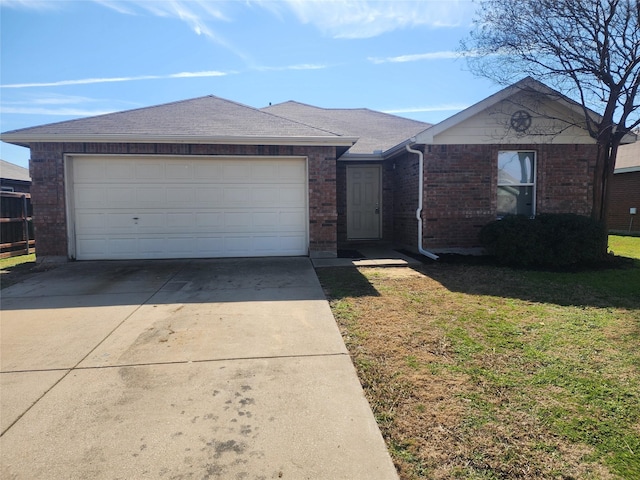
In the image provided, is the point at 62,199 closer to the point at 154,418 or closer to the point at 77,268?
the point at 77,268

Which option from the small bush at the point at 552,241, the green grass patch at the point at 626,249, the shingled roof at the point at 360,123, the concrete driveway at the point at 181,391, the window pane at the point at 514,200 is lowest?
the concrete driveway at the point at 181,391

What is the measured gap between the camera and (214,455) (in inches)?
92.7

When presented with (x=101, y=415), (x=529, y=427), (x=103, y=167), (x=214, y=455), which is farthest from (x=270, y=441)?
(x=103, y=167)

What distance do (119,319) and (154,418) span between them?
257 cm

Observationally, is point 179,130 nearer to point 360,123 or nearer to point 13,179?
point 360,123

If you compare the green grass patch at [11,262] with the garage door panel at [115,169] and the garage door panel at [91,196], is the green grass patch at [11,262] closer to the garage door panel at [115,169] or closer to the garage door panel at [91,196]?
the garage door panel at [91,196]

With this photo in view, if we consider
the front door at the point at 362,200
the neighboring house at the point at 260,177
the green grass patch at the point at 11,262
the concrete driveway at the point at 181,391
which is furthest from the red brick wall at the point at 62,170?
the concrete driveway at the point at 181,391

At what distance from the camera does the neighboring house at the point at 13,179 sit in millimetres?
15613

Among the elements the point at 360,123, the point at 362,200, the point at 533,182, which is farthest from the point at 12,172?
the point at 533,182

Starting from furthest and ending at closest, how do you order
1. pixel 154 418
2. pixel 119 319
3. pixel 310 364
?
pixel 119 319, pixel 310 364, pixel 154 418

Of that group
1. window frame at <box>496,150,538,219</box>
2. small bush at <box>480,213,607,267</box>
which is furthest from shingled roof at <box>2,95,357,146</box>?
small bush at <box>480,213,607,267</box>

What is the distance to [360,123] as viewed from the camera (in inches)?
562

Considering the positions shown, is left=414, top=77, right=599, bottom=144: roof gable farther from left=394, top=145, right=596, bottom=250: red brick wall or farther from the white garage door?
the white garage door

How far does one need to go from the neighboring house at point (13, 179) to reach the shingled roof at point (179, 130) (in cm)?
931
